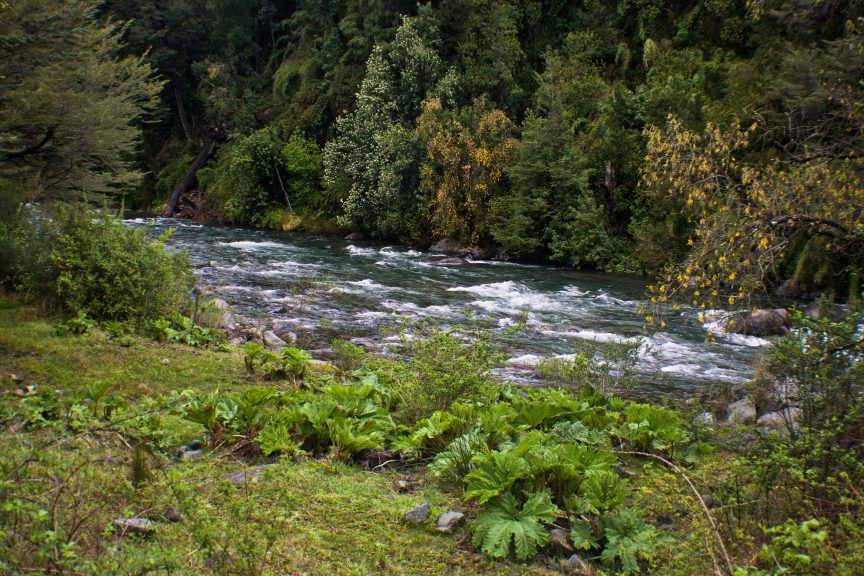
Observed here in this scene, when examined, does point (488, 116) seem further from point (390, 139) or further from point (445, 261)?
point (445, 261)

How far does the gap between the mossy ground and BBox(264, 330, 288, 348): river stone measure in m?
4.32

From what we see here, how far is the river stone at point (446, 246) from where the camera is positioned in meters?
25.2

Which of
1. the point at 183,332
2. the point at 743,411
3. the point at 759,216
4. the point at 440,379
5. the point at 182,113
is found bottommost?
the point at 743,411

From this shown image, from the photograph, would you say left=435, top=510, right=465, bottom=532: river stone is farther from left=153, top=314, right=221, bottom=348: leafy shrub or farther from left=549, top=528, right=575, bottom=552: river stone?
left=153, top=314, right=221, bottom=348: leafy shrub

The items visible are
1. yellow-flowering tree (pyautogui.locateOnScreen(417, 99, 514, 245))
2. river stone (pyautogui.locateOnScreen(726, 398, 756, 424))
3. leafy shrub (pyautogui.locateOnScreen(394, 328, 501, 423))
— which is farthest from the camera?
yellow-flowering tree (pyautogui.locateOnScreen(417, 99, 514, 245))

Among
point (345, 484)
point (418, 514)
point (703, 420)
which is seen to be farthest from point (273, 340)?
point (703, 420)

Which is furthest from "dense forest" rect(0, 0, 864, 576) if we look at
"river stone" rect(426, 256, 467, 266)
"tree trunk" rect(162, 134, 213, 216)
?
"tree trunk" rect(162, 134, 213, 216)

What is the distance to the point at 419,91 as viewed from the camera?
28.5 metres

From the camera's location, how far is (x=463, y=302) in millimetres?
15469

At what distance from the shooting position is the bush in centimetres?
798

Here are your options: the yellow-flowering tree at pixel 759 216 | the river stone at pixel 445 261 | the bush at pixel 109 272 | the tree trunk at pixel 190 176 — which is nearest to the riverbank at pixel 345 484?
the yellow-flowering tree at pixel 759 216

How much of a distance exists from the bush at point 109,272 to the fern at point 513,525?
6.08 m

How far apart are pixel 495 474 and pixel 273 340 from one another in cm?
687

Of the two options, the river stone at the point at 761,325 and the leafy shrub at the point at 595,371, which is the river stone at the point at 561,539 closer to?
the leafy shrub at the point at 595,371
